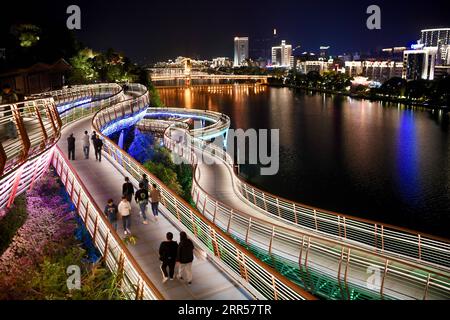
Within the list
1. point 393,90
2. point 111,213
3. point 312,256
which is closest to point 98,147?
point 111,213

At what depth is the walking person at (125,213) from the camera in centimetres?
845

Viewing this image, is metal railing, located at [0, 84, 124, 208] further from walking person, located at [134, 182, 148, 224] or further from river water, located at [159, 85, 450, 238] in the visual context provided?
river water, located at [159, 85, 450, 238]

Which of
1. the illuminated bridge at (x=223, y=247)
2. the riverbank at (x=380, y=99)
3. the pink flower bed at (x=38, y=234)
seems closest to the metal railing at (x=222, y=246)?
the illuminated bridge at (x=223, y=247)

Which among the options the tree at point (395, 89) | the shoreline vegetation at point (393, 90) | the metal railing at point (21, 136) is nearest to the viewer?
the metal railing at point (21, 136)

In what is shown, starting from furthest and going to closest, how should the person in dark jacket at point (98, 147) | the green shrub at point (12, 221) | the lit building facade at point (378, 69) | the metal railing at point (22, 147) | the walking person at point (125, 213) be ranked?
the lit building facade at point (378, 69), the person in dark jacket at point (98, 147), the green shrub at point (12, 221), the walking person at point (125, 213), the metal railing at point (22, 147)

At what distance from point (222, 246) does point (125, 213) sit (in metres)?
2.27

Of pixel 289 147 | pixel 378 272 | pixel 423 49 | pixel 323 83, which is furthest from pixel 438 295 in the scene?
pixel 423 49

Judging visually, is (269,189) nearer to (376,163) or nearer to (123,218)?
(376,163)

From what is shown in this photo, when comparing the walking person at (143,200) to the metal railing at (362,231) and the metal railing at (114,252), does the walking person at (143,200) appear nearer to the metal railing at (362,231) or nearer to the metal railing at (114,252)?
the metal railing at (114,252)

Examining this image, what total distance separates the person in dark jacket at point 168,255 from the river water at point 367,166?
1933 cm

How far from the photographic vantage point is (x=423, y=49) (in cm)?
15012

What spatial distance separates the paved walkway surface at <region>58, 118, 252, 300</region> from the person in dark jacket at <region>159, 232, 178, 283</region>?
0.69ft

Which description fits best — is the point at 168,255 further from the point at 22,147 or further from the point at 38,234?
the point at 38,234
